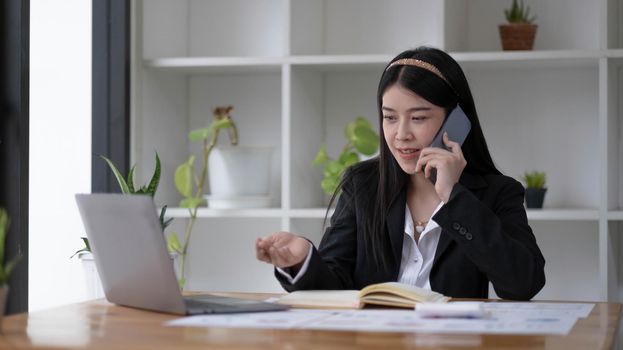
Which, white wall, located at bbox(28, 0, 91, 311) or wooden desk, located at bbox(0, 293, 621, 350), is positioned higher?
white wall, located at bbox(28, 0, 91, 311)

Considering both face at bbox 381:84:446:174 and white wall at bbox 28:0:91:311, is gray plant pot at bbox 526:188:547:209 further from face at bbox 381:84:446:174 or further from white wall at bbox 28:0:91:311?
white wall at bbox 28:0:91:311

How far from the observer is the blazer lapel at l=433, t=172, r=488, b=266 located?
7.92ft

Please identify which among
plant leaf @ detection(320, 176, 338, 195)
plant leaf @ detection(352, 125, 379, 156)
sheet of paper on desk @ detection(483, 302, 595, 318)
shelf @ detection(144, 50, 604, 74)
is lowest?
sheet of paper on desk @ detection(483, 302, 595, 318)

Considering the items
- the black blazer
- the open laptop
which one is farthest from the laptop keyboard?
the black blazer

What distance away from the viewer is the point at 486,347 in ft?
4.68

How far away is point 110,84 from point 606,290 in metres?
1.75

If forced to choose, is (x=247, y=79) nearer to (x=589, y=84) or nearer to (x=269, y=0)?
(x=269, y=0)

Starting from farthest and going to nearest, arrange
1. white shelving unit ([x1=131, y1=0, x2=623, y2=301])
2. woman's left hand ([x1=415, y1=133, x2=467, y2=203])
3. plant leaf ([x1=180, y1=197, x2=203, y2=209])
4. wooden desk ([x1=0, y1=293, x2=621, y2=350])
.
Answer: plant leaf ([x1=180, y1=197, x2=203, y2=209]) → white shelving unit ([x1=131, y1=0, x2=623, y2=301]) → woman's left hand ([x1=415, y1=133, x2=467, y2=203]) → wooden desk ([x1=0, y1=293, x2=621, y2=350])

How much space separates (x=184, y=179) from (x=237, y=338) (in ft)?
6.76

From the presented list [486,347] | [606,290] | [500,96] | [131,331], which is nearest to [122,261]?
[131,331]

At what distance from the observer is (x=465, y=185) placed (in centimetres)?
250

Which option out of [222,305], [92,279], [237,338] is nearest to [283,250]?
[222,305]

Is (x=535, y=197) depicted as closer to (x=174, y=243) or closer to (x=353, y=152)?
(x=353, y=152)

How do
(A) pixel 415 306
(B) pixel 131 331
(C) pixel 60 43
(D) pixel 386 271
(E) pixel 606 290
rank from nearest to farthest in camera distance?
(B) pixel 131 331
(A) pixel 415 306
(D) pixel 386 271
(E) pixel 606 290
(C) pixel 60 43
